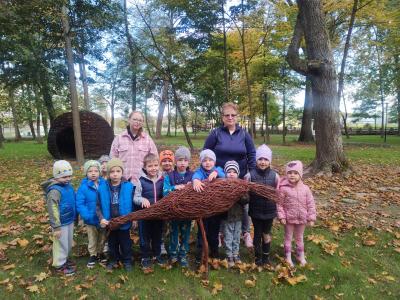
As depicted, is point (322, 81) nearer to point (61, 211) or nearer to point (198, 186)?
point (198, 186)

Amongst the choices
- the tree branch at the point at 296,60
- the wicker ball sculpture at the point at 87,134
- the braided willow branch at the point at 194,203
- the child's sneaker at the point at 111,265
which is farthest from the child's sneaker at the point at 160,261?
the wicker ball sculpture at the point at 87,134

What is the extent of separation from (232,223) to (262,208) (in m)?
0.45

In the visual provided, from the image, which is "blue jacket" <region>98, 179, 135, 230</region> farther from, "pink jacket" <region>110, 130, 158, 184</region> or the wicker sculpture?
"pink jacket" <region>110, 130, 158, 184</region>

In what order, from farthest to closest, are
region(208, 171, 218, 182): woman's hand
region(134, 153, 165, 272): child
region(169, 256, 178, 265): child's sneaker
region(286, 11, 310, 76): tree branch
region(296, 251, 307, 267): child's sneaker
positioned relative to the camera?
region(286, 11, 310, 76): tree branch < region(296, 251, 307, 267): child's sneaker < region(169, 256, 178, 265): child's sneaker < region(134, 153, 165, 272): child < region(208, 171, 218, 182): woman's hand

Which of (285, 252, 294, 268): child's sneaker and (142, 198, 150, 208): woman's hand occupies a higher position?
(142, 198, 150, 208): woman's hand

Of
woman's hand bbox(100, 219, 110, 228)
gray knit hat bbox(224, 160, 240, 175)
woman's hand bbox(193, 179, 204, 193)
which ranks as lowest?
woman's hand bbox(100, 219, 110, 228)

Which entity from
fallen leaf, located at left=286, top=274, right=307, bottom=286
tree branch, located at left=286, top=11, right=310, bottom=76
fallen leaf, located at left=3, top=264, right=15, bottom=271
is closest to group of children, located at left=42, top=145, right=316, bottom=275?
fallen leaf, located at left=286, top=274, right=307, bottom=286

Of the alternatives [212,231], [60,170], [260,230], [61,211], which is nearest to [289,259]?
[260,230]

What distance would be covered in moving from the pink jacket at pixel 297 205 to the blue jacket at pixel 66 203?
8.76 ft

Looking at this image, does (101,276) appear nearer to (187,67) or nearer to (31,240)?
(31,240)

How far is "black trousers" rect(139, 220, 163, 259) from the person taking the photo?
171 inches

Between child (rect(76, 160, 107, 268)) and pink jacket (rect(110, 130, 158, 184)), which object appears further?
pink jacket (rect(110, 130, 158, 184))

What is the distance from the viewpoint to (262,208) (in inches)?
171

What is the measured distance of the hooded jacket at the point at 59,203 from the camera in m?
4.06
